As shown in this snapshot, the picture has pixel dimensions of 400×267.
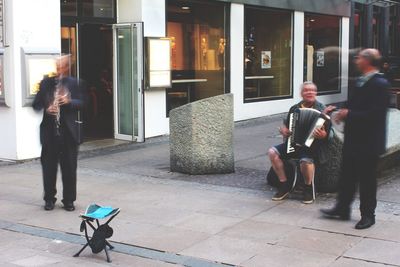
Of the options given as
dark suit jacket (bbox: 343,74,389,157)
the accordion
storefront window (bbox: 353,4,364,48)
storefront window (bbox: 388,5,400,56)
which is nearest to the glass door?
the accordion

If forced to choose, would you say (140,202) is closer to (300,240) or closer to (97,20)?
(300,240)

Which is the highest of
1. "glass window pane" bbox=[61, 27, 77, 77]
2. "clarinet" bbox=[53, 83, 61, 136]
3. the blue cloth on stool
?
"glass window pane" bbox=[61, 27, 77, 77]

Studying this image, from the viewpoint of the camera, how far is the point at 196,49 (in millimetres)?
14797

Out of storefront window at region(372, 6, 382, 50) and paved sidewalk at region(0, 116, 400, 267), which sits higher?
storefront window at region(372, 6, 382, 50)

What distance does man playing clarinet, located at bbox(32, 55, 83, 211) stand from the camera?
7117 mm

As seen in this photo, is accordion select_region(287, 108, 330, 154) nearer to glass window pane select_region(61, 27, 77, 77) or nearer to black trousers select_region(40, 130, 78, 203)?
black trousers select_region(40, 130, 78, 203)

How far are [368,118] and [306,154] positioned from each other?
126 cm

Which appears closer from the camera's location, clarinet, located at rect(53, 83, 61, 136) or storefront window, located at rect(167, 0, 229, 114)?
clarinet, located at rect(53, 83, 61, 136)

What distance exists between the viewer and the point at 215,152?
9125 mm

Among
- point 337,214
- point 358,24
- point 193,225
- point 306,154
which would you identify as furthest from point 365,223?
point 358,24

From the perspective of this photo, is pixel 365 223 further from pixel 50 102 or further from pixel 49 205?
pixel 50 102

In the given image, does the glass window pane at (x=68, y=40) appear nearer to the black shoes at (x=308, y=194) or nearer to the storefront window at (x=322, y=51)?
the black shoes at (x=308, y=194)

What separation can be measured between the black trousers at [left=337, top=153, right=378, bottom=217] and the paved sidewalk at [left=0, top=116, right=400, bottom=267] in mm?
261

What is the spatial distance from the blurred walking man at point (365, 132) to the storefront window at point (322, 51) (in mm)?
12395
